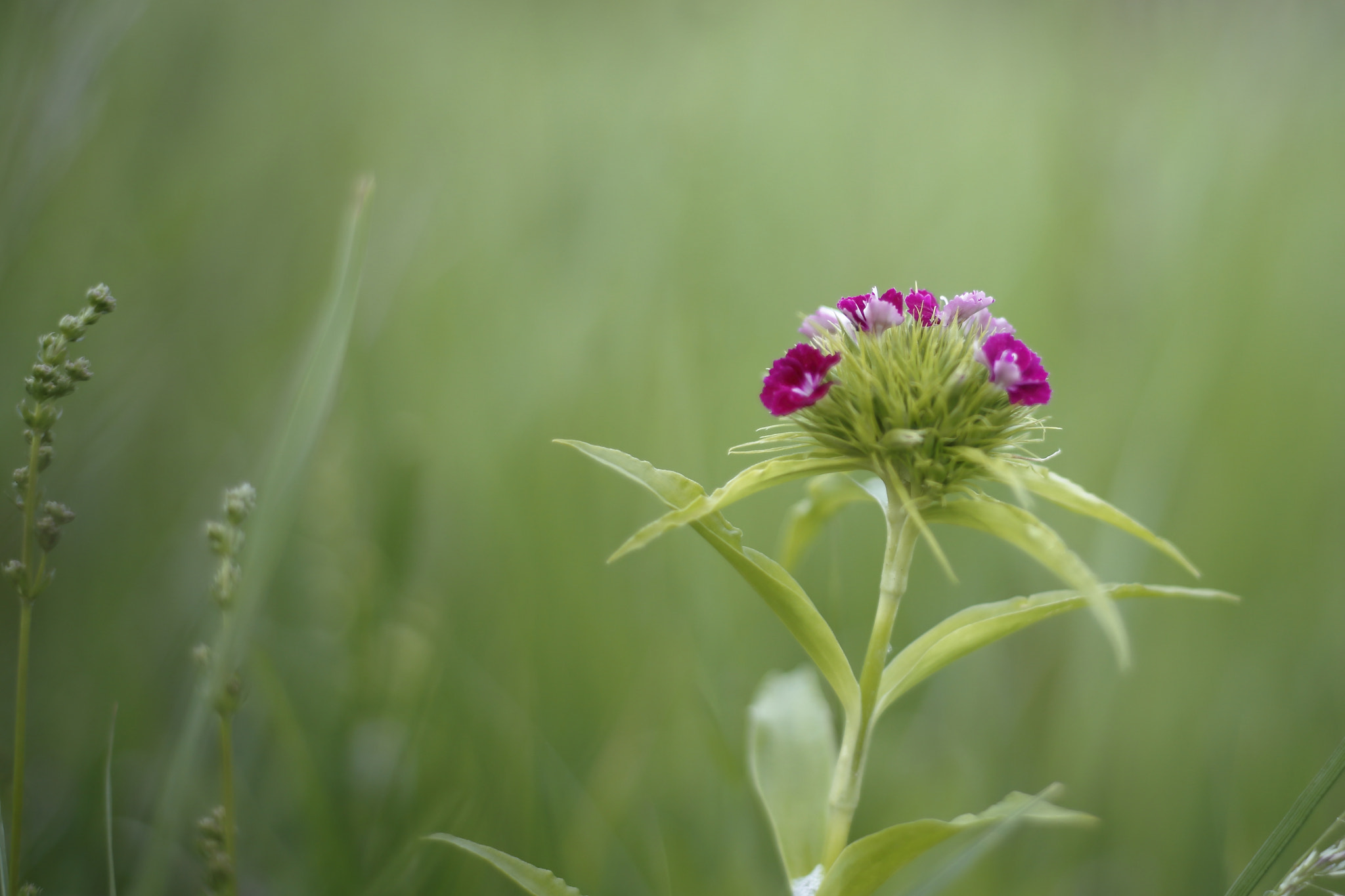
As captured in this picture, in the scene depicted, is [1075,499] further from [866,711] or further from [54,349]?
[54,349]

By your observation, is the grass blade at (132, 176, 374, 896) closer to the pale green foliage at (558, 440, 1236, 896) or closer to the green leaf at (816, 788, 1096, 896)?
the pale green foliage at (558, 440, 1236, 896)

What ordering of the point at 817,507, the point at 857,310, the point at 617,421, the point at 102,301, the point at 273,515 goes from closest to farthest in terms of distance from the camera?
the point at 273,515 → the point at 102,301 → the point at 857,310 → the point at 817,507 → the point at 617,421

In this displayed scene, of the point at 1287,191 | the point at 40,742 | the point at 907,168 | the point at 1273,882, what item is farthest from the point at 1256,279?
the point at 40,742

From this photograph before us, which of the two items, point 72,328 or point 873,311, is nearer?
point 72,328

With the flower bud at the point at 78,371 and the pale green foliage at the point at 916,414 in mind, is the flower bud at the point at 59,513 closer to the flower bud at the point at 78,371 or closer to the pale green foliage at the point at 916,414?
the flower bud at the point at 78,371

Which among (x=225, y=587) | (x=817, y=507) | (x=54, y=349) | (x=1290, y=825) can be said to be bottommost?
(x=1290, y=825)

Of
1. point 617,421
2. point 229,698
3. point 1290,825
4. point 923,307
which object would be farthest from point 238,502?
point 617,421

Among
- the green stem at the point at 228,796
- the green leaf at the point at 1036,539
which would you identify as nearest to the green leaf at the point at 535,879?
the green stem at the point at 228,796

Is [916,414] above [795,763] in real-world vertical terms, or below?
above
